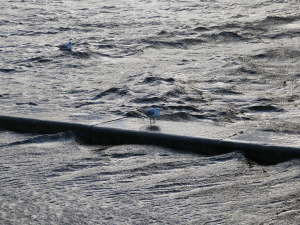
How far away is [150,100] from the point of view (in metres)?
8.69

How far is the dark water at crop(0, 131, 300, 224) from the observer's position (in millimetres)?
4430

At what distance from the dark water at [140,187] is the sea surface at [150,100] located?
0.01 meters

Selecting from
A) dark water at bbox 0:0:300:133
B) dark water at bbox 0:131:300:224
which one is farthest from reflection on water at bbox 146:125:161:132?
dark water at bbox 0:0:300:133

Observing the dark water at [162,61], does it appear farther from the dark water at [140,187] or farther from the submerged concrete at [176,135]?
the dark water at [140,187]

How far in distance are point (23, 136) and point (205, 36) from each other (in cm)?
845

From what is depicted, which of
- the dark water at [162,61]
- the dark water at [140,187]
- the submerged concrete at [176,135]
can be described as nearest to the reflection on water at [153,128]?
the submerged concrete at [176,135]

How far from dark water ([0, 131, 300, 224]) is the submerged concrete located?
142 mm

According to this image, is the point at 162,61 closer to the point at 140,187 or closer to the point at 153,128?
the point at 153,128

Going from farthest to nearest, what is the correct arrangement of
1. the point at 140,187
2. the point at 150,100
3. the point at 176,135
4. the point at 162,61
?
1. the point at 162,61
2. the point at 150,100
3. the point at 176,135
4. the point at 140,187

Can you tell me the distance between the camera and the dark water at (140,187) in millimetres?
4430

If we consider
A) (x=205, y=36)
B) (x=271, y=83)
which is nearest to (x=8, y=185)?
(x=271, y=83)

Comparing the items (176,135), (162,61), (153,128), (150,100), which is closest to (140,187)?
(176,135)

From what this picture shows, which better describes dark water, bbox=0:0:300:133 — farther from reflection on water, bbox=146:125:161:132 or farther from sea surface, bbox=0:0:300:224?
reflection on water, bbox=146:125:161:132

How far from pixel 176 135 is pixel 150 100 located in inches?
104
